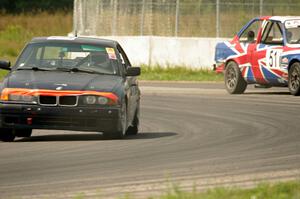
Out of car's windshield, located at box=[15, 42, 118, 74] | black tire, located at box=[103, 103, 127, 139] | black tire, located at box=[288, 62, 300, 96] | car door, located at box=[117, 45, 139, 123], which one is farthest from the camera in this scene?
black tire, located at box=[288, 62, 300, 96]

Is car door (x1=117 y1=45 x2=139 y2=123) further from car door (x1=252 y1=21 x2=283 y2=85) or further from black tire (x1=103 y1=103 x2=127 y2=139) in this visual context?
car door (x1=252 y1=21 x2=283 y2=85)

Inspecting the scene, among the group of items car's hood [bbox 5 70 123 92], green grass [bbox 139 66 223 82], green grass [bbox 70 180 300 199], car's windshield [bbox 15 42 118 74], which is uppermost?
car's windshield [bbox 15 42 118 74]

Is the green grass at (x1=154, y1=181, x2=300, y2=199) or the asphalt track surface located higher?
the green grass at (x1=154, y1=181, x2=300, y2=199)

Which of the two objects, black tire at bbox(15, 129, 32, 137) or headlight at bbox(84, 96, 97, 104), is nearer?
headlight at bbox(84, 96, 97, 104)

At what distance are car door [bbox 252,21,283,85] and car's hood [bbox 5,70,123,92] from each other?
9004 mm

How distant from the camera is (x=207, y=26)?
1427 inches

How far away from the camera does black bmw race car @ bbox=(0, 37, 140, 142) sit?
49.0 ft

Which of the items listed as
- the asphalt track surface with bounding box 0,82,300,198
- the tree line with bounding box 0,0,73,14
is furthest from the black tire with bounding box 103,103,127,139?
the tree line with bounding box 0,0,73,14

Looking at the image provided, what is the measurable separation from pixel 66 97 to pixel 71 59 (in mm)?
1282

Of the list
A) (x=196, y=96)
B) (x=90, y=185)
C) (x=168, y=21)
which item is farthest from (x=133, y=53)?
(x=90, y=185)

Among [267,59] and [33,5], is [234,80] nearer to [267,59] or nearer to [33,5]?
[267,59]

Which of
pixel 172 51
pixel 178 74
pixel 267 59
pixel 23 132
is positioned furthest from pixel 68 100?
pixel 172 51

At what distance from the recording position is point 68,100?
15.0 metres

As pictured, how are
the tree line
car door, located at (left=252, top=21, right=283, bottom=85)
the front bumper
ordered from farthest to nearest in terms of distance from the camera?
1. the tree line
2. car door, located at (left=252, top=21, right=283, bottom=85)
3. the front bumper
